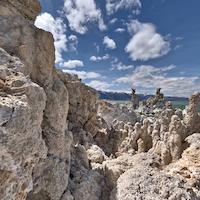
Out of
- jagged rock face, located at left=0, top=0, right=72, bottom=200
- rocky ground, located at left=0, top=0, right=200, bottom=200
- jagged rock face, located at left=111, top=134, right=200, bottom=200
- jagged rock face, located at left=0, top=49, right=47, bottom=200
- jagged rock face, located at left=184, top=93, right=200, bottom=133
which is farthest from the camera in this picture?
jagged rock face, located at left=184, top=93, right=200, bottom=133

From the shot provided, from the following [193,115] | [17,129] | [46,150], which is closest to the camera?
[17,129]

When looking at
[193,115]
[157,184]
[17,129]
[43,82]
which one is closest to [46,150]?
[17,129]

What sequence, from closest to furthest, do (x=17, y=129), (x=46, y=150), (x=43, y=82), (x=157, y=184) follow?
(x=17, y=129)
(x=46, y=150)
(x=157, y=184)
(x=43, y=82)

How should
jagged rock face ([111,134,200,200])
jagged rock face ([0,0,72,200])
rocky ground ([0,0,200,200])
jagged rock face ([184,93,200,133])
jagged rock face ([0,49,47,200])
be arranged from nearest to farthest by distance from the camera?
jagged rock face ([0,49,47,200]) → rocky ground ([0,0,200,200]) → jagged rock face ([0,0,72,200]) → jagged rock face ([111,134,200,200]) → jagged rock face ([184,93,200,133])

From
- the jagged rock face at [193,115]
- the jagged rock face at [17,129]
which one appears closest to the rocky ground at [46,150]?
the jagged rock face at [17,129]

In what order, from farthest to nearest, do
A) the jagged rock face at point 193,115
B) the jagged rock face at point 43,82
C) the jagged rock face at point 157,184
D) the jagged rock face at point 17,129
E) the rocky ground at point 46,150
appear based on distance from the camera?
the jagged rock face at point 193,115
the jagged rock face at point 157,184
the jagged rock face at point 43,82
the rocky ground at point 46,150
the jagged rock face at point 17,129

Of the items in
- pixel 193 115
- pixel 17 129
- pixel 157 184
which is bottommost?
pixel 157 184

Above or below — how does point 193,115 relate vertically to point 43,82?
below

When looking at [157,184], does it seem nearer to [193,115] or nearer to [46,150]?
[46,150]

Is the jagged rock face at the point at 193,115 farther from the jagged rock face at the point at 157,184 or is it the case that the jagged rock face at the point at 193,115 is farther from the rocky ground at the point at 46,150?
the jagged rock face at the point at 157,184

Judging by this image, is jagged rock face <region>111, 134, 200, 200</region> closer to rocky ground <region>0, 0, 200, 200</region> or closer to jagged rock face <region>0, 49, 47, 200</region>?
rocky ground <region>0, 0, 200, 200</region>

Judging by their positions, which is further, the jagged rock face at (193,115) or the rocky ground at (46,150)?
the jagged rock face at (193,115)

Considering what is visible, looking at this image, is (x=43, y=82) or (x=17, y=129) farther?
(x=43, y=82)

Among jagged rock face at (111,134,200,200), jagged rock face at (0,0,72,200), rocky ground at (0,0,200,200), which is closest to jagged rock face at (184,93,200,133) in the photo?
rocky ground at (0,0,200,200)
